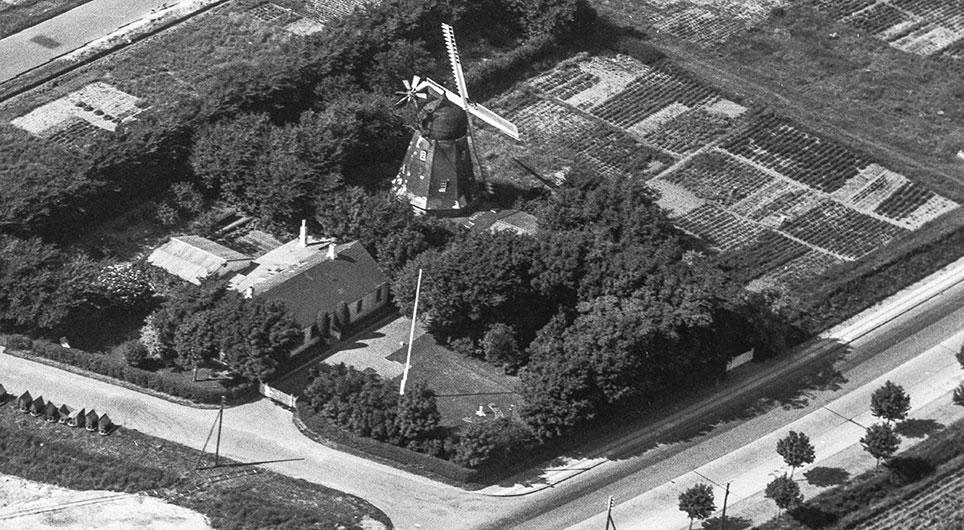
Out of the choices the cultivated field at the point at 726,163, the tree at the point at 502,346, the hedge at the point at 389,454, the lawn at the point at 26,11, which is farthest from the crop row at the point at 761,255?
the lawn at the point at 26,11

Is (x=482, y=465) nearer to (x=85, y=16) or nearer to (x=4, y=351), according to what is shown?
(x=4, y=351)

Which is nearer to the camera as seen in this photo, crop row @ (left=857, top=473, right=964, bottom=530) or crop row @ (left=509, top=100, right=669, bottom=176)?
crop row @ (left=857, top=473, right=964, bottom=530)

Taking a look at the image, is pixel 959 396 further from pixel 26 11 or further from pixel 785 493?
pixel 26 11

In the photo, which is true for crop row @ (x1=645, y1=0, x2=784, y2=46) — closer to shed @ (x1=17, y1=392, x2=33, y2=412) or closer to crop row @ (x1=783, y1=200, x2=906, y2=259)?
crop row @ (x1=783, y1=200, x2=906, y2=259)

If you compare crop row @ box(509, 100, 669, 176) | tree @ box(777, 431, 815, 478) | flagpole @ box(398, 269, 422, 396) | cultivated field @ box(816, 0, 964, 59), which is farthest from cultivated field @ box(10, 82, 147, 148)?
cultivated field @ box(816, 0, 964, 59)

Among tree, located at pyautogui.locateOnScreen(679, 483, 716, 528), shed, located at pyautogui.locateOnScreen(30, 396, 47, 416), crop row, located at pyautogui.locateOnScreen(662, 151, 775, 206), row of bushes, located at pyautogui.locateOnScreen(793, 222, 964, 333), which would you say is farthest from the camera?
crop row, located at pyautogui.locateOnScreen(662, 151, 775, 206)
